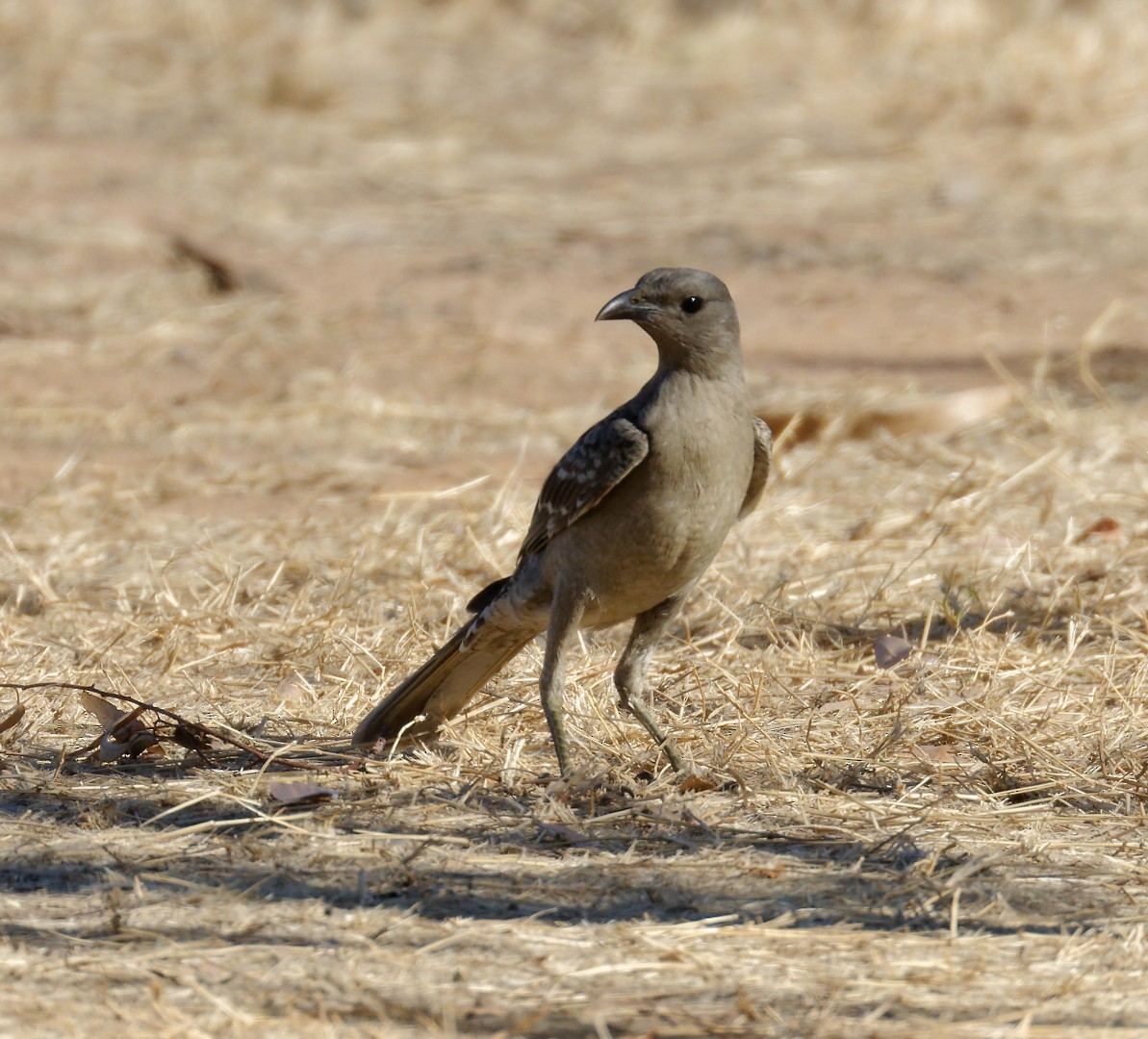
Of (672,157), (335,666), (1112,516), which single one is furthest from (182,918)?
(672,157)

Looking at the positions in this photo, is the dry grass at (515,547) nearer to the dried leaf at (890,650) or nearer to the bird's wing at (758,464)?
the dried leaf at (890,650)

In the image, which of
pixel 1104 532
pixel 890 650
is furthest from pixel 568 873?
pixel 1104 532

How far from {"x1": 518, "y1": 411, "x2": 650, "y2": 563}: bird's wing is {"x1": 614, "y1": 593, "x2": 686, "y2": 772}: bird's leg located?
1.15 feet

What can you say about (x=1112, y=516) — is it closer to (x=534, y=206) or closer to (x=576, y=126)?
(x=534, y=206)

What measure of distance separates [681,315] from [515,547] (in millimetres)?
2175

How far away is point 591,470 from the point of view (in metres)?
3.92

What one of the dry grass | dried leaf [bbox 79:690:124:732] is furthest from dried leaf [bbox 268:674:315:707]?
dried leaf [bbox 79:690:124:732]

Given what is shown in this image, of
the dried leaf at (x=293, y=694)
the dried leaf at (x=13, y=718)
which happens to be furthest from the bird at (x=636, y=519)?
the dried leaf at (x=13, y=718)

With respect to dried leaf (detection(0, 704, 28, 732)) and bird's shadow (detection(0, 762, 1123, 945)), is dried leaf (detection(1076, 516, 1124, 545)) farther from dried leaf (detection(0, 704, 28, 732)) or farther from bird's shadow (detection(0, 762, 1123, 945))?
dried leaf (detection(0, 704, 28, 732))

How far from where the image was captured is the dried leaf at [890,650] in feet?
15.8

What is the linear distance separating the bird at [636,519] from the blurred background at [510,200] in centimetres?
276

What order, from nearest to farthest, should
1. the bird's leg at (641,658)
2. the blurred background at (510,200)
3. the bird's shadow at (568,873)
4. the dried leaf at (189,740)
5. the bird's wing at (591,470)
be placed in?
1. the bird's shadow at (568,873)
2. the bird's wing at (591,470)
3. the dried leaf at (189,740)
4. the bird's leg at (641,658)
5. the blurred background at (510,200)

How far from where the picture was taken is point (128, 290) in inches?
402

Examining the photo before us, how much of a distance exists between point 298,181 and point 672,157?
3.17 meters
